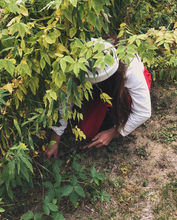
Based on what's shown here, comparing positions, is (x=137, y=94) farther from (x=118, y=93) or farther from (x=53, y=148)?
(x=53, y=148)

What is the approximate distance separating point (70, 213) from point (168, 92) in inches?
62.6

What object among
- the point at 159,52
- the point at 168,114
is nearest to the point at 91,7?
the point at 168,114

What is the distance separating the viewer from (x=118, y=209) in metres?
1.67

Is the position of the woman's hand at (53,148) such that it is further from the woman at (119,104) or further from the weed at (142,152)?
the weed at (142,152)

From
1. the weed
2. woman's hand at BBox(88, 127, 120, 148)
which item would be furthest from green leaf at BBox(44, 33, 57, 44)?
the weed

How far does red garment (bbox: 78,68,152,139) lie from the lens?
184 cm

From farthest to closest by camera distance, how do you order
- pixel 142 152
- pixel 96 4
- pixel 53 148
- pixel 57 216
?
pixel 142 152
pixel 53 148
pixel 57 216
pixel 96 4

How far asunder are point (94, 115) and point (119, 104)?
0.31m

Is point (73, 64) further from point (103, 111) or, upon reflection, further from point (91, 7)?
point (103, 111)

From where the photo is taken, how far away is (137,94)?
1.59 meters

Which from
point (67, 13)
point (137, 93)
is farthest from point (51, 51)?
point (137, 93)

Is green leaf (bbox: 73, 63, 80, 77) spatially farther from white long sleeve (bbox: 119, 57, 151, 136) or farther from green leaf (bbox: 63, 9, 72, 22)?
white long sleeve (bbox: 119, 57, 151, 136)

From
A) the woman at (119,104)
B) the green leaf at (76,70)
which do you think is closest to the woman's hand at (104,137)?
the woman at (119,104)

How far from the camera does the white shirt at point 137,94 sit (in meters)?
1.50
